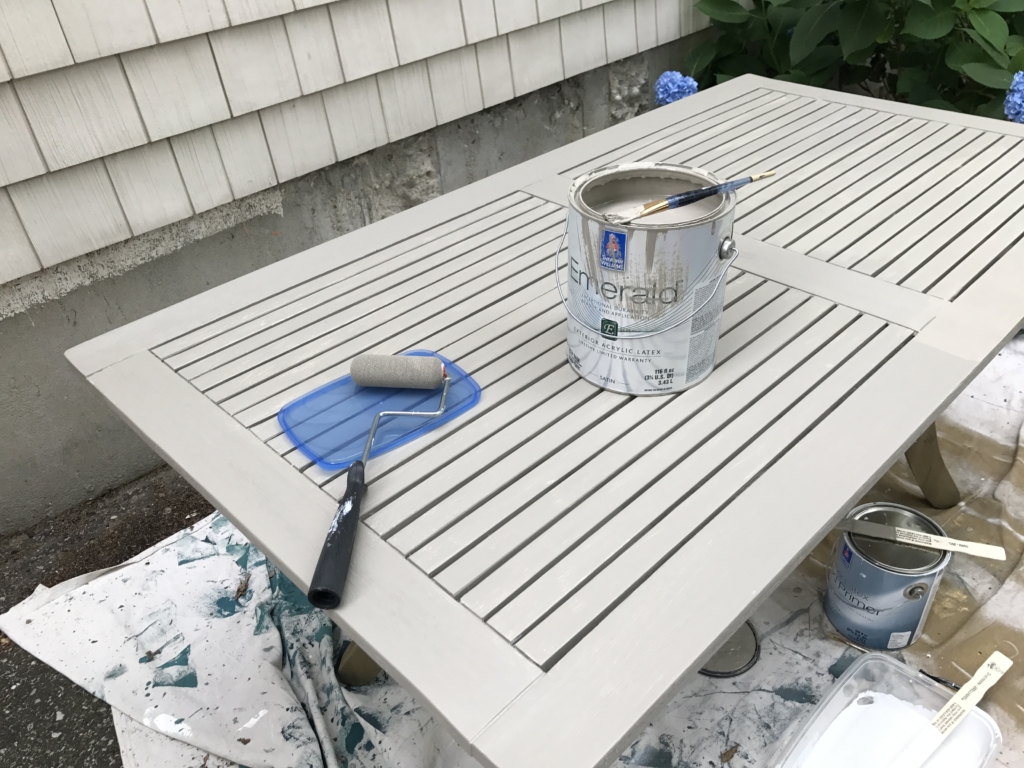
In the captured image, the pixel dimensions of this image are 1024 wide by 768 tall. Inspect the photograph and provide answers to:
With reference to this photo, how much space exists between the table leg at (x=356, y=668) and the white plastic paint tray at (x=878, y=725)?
632 millimetres

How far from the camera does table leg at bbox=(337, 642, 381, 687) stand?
4.21 feet

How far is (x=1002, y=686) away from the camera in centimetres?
125

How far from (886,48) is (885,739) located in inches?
87.9

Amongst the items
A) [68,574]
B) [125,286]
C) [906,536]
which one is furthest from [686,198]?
[68,574]

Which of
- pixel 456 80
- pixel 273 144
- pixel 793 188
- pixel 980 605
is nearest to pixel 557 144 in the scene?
pixel 456 80

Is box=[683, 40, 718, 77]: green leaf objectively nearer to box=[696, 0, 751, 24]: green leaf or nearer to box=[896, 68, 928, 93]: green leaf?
box=[696, 0, 751, 24]: green leaf

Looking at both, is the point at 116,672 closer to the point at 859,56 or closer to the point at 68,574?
the point at 68,574

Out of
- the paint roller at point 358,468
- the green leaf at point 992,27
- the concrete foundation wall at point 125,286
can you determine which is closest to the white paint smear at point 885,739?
the paint roller at point 358,468

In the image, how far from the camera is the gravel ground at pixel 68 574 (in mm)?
1361

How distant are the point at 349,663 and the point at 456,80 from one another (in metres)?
1.58

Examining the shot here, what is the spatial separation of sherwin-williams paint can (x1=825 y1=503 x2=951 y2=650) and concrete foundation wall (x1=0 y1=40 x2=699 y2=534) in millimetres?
1495

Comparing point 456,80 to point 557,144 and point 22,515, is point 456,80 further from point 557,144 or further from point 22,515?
point 22,515

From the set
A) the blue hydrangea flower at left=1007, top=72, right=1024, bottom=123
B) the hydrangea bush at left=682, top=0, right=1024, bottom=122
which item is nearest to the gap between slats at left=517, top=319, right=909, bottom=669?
the blue hydrangea flower at left=1007, top=72, right=1024, bottom=123

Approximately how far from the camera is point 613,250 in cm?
77
